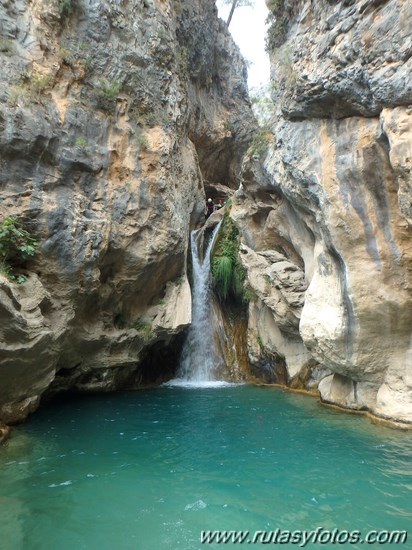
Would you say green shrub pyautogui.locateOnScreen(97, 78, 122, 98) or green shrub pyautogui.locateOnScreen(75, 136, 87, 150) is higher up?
green shrub pyautogui.locateOnScreen(97, 78, 122, 98)

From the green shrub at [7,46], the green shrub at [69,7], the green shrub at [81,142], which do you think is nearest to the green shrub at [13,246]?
the green shrub at [81,142]

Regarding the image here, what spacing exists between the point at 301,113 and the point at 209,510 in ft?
30.5

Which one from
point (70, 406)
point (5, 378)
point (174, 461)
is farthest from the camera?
point (70, 406)

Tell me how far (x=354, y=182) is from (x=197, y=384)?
914 cm

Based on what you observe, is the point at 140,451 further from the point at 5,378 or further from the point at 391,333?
the point at 391,333

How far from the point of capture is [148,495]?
5766 mm

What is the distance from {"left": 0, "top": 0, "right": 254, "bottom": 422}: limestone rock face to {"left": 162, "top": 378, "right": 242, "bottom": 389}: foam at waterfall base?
1.02m

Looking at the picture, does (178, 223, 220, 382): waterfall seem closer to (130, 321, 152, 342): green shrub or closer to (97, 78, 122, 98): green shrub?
(130, 321, 152, 342): green shrub

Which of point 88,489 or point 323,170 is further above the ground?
point 323,170

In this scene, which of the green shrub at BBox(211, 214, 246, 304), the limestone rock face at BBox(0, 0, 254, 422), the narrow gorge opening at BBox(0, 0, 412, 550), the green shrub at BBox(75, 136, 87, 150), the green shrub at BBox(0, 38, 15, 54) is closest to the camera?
the narrow gorge opening at BBox(0, 0, 412, 550)

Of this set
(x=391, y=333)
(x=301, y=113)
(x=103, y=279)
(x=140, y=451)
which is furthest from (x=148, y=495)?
(x=301, y=113)

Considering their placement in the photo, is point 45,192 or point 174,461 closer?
point 174,461

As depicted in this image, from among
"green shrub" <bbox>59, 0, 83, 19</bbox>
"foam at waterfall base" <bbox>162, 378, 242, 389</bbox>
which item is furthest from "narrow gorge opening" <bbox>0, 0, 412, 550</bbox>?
"foam at waterfall base" <bbox>162, 378, 242, 389</bbox>

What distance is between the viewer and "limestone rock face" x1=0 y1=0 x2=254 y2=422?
953 cm
